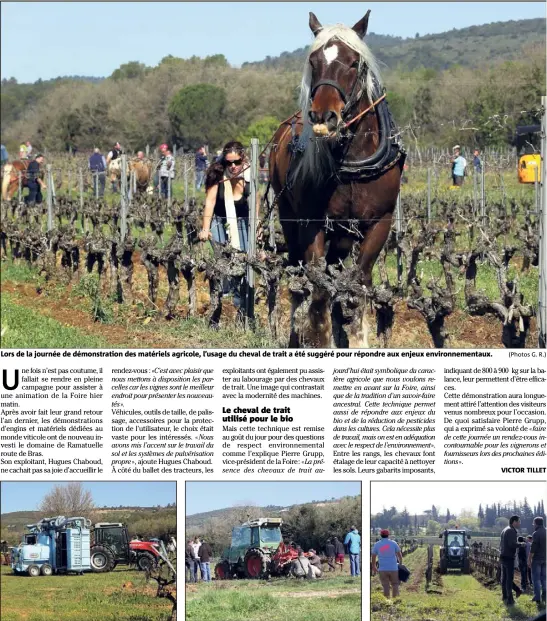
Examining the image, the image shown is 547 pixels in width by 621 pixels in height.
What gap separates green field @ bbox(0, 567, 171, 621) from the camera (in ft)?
23.9

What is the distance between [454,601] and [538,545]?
612mm

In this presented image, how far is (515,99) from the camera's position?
3622 cm

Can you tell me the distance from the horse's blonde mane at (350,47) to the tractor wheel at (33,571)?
4.78m

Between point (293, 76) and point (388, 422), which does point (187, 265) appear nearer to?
point (388, 422)

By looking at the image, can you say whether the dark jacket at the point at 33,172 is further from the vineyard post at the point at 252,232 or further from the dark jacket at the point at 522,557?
the dark jacket at the point at 522,557

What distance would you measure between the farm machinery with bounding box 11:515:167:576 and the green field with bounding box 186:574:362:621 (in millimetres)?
380

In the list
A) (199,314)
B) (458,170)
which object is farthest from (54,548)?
(458,170)

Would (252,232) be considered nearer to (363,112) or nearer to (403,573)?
(363,112)

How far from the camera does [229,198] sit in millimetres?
13352

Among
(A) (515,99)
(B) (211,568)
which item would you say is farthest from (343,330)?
(A) (515,99)

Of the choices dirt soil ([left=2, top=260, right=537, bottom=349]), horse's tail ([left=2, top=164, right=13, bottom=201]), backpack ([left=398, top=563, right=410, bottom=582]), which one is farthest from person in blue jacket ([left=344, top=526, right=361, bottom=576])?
horse's tail ([left=2, top=164, right=13, bottom=201])

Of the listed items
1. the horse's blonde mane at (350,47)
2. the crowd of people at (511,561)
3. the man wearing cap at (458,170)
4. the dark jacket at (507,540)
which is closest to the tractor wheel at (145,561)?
the crowd of people at (511,561)

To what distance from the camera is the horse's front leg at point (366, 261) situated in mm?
10383

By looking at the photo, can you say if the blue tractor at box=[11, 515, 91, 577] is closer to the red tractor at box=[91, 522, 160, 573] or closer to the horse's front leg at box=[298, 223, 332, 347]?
the red tractor at box=[91, 522, 160, 573]
